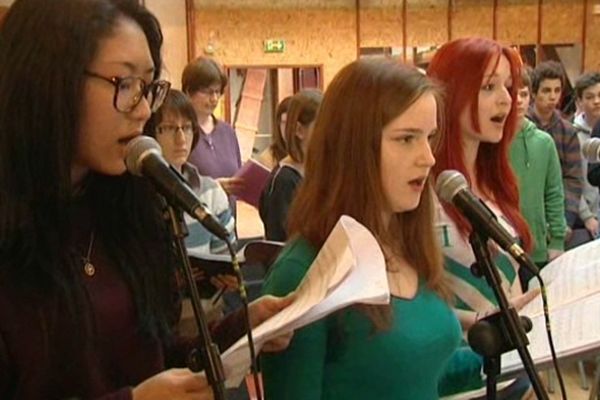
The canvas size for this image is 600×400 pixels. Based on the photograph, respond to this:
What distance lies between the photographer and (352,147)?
1.46 metres

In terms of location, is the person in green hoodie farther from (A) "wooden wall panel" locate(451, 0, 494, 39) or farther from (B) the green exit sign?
(A) "wooden wall panel" locate(451, 0, 494, 39)

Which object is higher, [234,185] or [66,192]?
[66,192]

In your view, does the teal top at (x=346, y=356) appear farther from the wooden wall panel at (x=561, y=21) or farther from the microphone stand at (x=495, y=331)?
the wooden wall panel at (x=561, y=21)

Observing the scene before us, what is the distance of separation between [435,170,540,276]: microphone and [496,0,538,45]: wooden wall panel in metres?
6.91

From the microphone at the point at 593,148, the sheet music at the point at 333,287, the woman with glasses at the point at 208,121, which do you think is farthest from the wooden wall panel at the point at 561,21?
the sheet music at the point at 333,287

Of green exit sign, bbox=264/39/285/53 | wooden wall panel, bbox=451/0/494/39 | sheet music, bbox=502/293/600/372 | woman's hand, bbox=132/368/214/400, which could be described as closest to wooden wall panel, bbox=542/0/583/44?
wooden wall panel, bbox=451/0/494/39

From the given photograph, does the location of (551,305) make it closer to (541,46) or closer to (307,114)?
(307,114)

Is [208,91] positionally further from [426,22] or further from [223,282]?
[426,22]

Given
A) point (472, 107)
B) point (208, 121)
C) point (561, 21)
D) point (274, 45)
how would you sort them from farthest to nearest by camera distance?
1. point (561, 21)
2. point (274, 45)
3. point (208, 121)
4. point (472, 107)

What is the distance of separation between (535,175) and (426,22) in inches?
189

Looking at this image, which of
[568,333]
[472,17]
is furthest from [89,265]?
[472,17]

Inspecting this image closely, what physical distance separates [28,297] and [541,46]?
7564 mm

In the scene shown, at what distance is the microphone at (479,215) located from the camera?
4.05ft

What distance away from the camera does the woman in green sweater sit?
1.36 m
